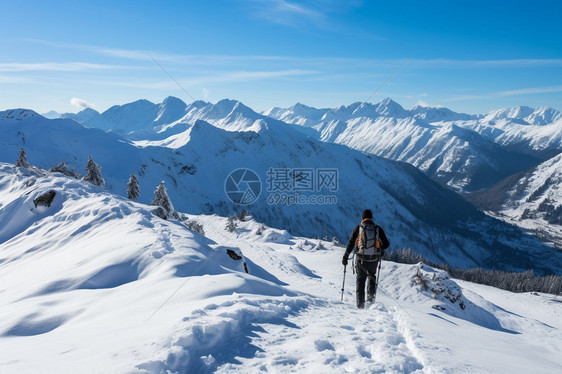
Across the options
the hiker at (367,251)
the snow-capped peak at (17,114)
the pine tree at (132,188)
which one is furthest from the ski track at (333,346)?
the snow-capped peak at (17,114)

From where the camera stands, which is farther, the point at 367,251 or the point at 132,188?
the point at 132,188

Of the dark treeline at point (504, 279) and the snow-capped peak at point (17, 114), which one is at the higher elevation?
the snow-capped peak at point (17, 114)

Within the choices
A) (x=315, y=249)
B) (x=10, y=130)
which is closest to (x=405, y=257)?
(x=315, y=249)

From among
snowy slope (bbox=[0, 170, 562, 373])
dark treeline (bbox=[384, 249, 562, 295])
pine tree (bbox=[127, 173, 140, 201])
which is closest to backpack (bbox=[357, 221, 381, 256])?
snowy slope (bbox=[0, 170, 562, 373])

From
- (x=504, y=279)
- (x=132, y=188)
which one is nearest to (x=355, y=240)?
(x=132, y=188)

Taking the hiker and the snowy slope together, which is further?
the hiker

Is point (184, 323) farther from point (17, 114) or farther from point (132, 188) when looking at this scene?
point (17, 114)

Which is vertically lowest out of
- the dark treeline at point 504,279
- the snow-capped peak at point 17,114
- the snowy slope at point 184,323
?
the dark treeline at point 504,279

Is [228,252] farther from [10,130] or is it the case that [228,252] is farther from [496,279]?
[10,130]

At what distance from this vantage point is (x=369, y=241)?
1050cm

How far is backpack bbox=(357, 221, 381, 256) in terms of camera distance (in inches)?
412

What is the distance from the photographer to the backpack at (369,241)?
10.5m

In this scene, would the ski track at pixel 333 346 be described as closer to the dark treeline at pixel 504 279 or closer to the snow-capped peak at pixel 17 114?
the dark treeline at pixel 504 279

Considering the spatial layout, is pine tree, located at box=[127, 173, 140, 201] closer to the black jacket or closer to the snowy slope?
the snowy slope
